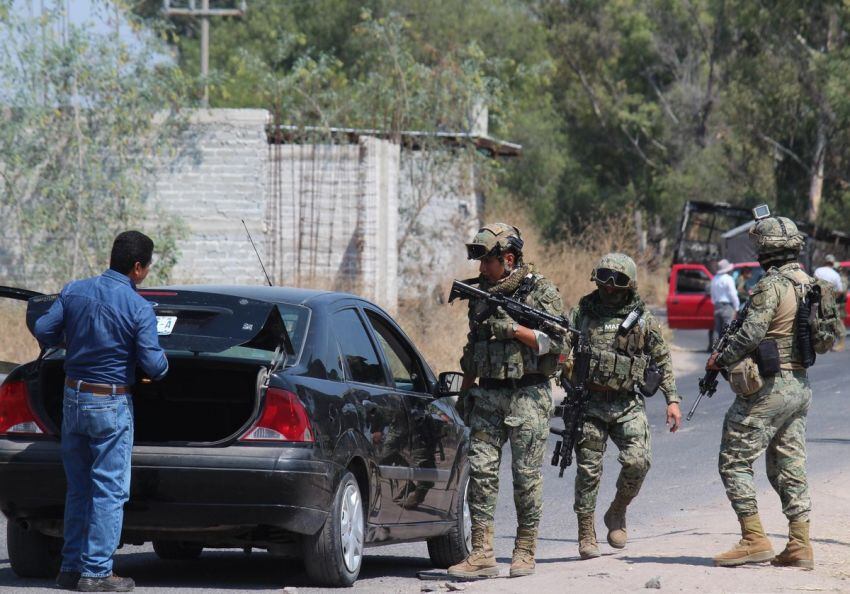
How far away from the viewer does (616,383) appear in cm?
777

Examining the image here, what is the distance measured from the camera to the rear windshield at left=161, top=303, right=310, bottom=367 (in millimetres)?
6445

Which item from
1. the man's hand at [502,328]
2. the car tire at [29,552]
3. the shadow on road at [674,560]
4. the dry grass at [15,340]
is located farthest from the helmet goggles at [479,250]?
the dry grass at [15,340]

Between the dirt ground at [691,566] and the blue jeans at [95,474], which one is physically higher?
the blue jeans at [95,474]

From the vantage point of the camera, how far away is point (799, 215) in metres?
45.8

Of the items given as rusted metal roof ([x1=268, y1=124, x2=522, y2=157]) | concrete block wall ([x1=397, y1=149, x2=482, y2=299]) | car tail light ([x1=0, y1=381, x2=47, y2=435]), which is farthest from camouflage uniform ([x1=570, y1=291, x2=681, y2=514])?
concrete block wall ([x1=397, y1=149, x2=482, y2=299])

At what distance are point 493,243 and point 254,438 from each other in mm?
1718

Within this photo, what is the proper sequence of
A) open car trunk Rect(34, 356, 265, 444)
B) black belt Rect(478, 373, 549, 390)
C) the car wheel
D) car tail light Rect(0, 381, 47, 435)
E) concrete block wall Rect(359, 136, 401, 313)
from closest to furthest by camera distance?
car tail light Rect(0, 381, 47, 435)
open car trunk Rect(34, 356, 265, 444)
black belt Rect(478, 373, 549, 390)
the car wheel
concrete block wall Rect(359, 136, 401, 313)

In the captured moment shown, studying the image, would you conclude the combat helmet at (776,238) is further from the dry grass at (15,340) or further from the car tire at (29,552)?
the dry grass at (15,340)

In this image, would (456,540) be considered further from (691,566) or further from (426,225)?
(426,225)

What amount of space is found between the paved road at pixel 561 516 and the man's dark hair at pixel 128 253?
1488 mm

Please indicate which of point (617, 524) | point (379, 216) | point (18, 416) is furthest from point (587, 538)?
point (379, 216)

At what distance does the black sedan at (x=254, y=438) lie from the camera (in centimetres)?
621

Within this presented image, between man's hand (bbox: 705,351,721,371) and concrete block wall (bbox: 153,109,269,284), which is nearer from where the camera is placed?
man's hand (bbox: 705,351,721,371)

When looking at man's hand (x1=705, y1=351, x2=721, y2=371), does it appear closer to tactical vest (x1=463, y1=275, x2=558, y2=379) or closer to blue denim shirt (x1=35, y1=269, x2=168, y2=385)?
tactical vest (x1=463, y1=275, x2=558, y2=379)
